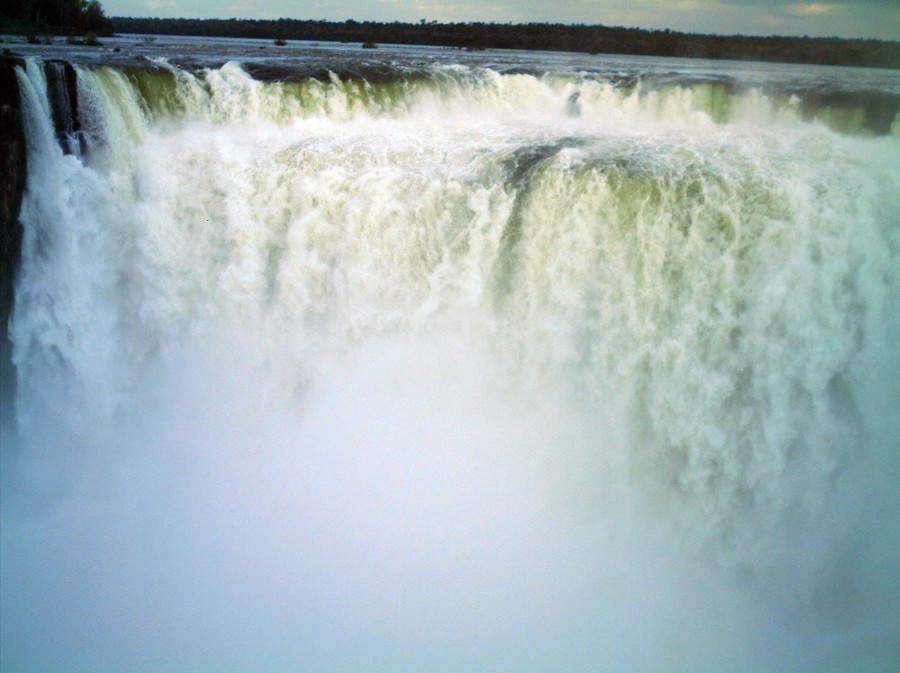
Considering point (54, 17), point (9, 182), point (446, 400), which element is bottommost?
point (446, 400)

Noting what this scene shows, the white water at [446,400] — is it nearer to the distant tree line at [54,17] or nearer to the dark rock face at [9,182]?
the dark rock face at [9,182]

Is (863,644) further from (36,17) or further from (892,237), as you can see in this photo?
(36,17)

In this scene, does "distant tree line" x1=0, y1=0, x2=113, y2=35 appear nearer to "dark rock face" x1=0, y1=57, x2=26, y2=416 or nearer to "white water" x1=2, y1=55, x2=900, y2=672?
"dark rock face" x1=0, y1=57, x2=26, y2=416

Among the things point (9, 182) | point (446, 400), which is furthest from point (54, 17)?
point (446, 400)

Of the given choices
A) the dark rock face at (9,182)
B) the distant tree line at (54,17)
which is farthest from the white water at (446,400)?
the distant tree line at (54,17)

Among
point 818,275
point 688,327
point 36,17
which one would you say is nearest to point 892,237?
point 818,275

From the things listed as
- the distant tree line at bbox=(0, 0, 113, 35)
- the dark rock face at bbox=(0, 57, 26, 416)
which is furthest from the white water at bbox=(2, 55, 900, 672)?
the distant tree line at bbox=(0, 0, 113, 35)

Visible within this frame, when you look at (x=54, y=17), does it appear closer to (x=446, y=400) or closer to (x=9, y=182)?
(x=9, y=182)
